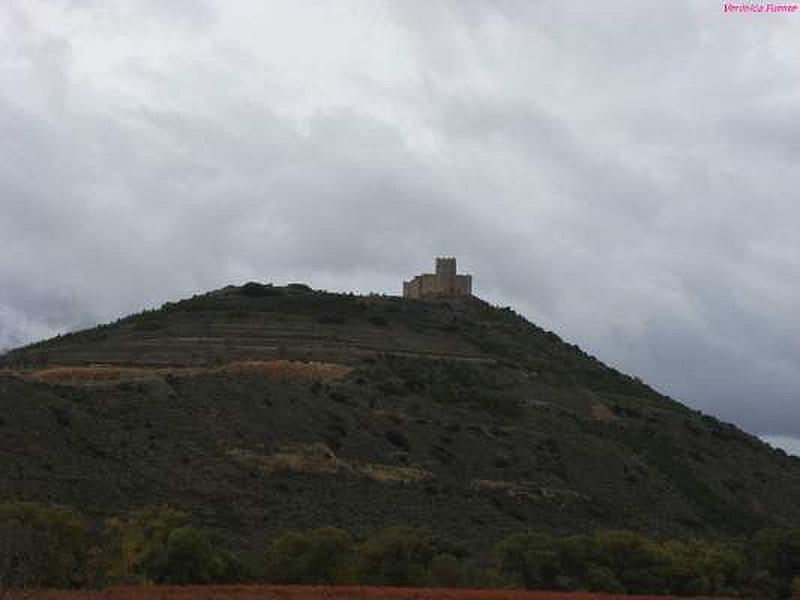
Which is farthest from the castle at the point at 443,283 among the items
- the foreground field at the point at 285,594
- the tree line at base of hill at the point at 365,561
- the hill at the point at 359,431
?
the foreground field at the point at 285,594

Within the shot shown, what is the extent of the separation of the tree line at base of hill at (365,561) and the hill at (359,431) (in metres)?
9.33

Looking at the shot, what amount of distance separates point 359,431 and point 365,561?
33337 mm

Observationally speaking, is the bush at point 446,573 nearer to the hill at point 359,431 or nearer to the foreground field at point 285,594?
the foreground field at point 285,594

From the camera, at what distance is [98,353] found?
293 ft

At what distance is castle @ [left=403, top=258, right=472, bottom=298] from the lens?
123 meters

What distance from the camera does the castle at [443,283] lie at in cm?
12312

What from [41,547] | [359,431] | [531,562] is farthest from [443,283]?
[41,547]

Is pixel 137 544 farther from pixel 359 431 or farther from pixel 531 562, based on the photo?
pixel 359 431

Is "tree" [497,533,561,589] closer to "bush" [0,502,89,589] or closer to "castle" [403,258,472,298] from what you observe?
"bush" [0,502,89,589]

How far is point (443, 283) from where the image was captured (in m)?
124

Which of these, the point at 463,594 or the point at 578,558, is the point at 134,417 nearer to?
the point at 578,558

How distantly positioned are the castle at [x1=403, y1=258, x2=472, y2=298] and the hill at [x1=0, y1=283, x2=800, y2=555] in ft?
32.3

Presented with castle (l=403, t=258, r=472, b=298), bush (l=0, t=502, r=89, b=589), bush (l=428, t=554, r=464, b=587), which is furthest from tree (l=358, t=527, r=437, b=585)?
castle (l=403, t=258, r=472, b=298)

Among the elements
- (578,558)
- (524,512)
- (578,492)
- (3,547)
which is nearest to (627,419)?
(578,492)
